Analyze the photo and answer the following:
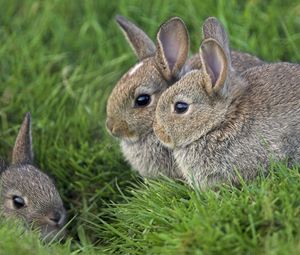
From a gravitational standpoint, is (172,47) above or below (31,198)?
above

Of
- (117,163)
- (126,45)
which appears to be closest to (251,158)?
(117,163)

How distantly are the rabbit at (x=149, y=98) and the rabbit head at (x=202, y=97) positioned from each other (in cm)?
30

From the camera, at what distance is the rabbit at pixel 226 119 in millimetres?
5324

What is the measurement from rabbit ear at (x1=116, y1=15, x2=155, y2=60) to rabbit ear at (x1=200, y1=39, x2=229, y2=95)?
3.47 feet

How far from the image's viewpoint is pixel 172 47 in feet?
19.7

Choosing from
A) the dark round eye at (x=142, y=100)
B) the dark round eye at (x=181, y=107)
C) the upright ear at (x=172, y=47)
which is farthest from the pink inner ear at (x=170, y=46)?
the dark round eye at (x=181, y=107)

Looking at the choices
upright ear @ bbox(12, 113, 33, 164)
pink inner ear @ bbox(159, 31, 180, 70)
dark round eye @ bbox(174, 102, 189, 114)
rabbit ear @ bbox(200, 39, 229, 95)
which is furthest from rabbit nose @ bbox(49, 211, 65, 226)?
rabbit ear @ bbox(200, 39, 229, 95)

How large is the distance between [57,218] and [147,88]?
114 cm

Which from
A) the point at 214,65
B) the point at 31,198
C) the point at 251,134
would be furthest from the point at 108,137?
the point at 251,134

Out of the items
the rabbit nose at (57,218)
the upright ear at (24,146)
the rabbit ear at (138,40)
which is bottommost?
the rabbit nose at (57,218)

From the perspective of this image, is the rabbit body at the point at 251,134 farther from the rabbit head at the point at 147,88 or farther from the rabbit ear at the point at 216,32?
the rabbit head at the point at 147,88

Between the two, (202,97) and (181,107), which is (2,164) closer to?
(181,107)

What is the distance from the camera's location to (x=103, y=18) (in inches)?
301

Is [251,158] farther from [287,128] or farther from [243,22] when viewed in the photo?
[243,22]
